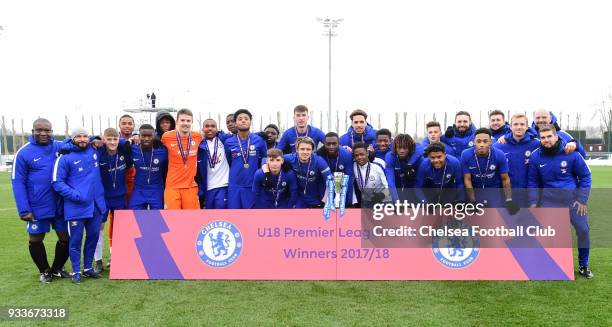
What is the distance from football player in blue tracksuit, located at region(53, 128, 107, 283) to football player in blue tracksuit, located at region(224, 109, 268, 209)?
1573 millimetres

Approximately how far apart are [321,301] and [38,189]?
11.1 ft

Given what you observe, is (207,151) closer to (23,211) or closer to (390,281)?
(23,211)

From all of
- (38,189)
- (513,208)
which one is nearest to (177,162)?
(38,189)

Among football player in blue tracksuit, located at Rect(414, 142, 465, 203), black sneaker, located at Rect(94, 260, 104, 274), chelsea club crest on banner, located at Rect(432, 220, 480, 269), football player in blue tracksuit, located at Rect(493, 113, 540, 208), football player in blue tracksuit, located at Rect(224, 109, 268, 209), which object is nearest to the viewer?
chelsea club crest on banner, located at Rect(432, 220, 480, 269)

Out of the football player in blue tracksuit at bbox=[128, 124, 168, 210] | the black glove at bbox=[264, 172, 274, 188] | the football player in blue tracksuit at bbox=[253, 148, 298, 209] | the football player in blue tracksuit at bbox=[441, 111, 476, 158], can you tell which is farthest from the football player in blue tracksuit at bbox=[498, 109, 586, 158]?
the football player in blue tracksuit at bbox=[128, 124, 168, 210]

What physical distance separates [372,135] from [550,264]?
2767 mm

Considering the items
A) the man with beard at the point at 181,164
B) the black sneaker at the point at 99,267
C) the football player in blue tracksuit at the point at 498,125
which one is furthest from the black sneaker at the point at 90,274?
the football player in blue tracksuit at the point at 498,125

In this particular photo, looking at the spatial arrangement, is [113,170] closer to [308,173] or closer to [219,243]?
[219,243]

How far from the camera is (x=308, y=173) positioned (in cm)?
576

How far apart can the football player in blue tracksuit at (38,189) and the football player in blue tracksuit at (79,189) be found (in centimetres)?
21

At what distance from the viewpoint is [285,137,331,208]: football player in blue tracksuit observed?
5668mm

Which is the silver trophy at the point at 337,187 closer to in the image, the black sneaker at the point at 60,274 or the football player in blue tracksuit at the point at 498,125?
the football player in blue tracksuit at the point at 498,125

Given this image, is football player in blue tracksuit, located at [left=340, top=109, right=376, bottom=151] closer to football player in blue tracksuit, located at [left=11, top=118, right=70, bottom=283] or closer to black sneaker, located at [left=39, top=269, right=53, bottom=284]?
football player in blue tracksuit, located at [left=11, top=118, right=70, bottom=283]

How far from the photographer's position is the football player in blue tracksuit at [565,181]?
18.2 ft
